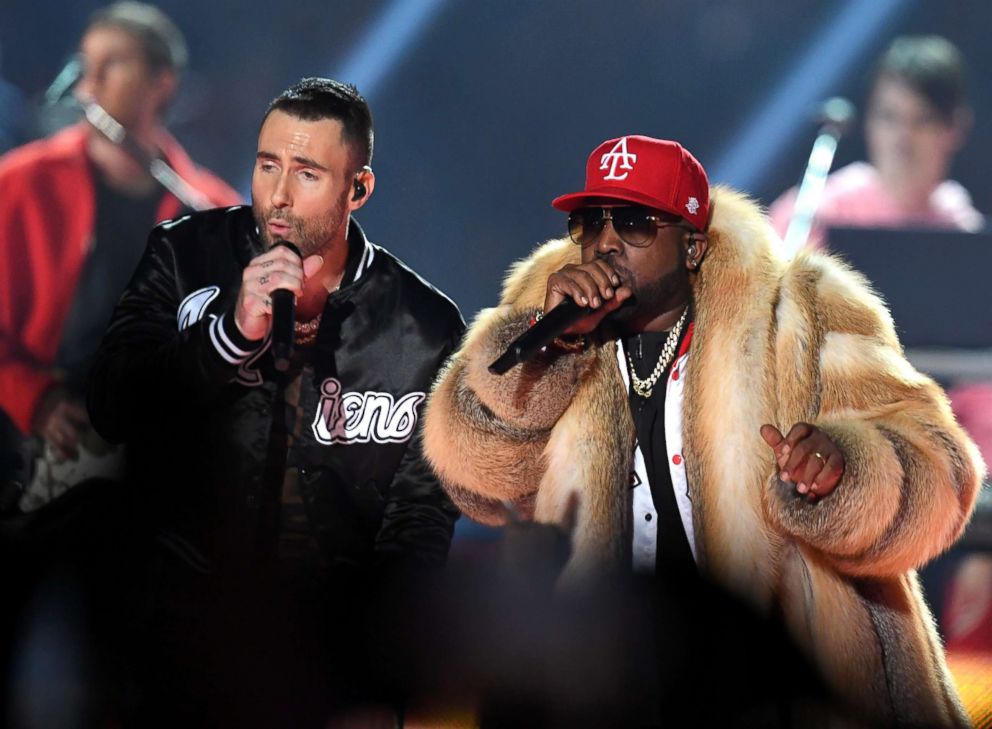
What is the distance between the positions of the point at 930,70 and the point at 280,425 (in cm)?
229

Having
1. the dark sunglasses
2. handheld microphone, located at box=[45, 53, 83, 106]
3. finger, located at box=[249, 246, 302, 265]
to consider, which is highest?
handheld microphone, located at box=[45, 53, 83, 106]

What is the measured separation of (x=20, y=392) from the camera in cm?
338

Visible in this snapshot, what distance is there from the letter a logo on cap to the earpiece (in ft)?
2.69

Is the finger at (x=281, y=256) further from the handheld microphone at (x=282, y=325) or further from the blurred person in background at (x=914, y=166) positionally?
the blurred person in background at (x=914, y=166)

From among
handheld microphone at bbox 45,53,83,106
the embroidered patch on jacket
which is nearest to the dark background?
handheld microphone at bbox 45,53,83,106

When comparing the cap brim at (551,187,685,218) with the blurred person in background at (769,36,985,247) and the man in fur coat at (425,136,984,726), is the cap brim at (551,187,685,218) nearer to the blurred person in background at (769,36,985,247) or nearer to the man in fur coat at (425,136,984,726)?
the man in fur coat at (425,136,984,726)

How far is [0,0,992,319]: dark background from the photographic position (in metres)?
3.43

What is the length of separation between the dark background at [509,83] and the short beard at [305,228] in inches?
12.0

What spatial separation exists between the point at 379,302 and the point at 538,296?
571 millimetres

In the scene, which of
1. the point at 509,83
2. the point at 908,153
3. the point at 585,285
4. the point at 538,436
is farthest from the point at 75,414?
the point at 908,153

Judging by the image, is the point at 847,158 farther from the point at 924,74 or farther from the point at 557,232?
the point at 557,232

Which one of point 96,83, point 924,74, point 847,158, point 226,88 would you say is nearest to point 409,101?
point 226,88

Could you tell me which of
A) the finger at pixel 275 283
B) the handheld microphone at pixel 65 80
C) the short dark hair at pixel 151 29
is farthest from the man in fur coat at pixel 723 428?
the handheld microphone at pixel 65 80

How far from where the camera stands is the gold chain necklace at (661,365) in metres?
2.67
